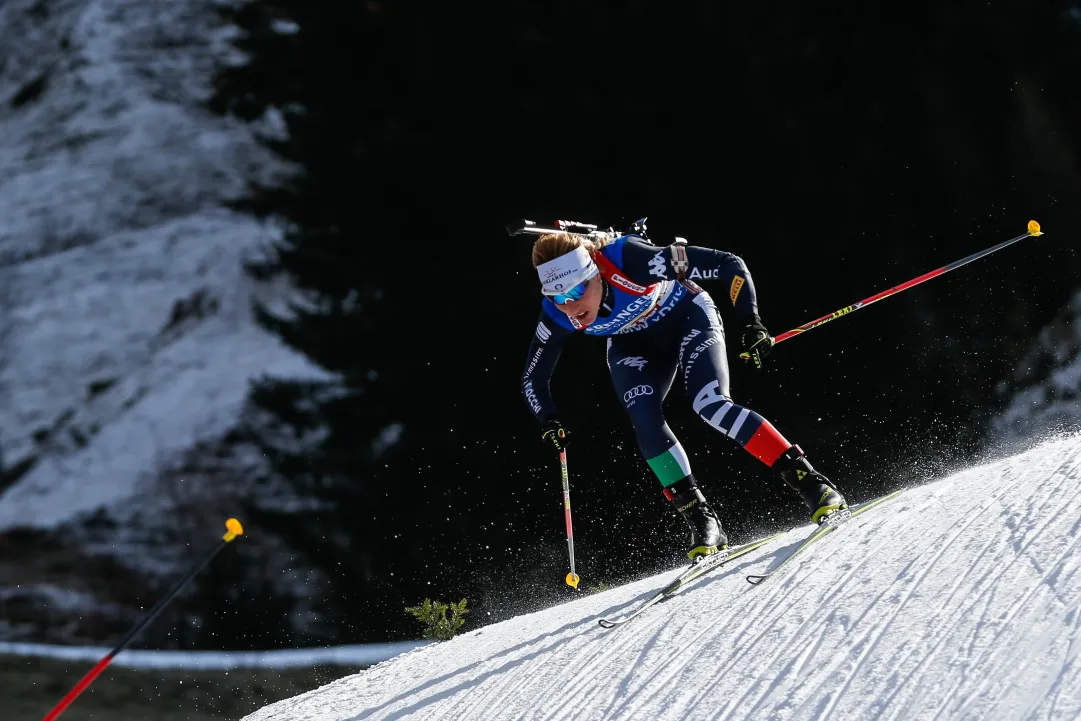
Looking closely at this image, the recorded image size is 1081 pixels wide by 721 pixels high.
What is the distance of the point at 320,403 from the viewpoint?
8445 millimetres

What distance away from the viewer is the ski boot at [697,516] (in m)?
3.53

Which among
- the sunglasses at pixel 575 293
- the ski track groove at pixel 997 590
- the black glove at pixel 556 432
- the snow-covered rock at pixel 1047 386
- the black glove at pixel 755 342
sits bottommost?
the snow-covered rock at pixel 1047 386

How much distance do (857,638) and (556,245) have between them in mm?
1838

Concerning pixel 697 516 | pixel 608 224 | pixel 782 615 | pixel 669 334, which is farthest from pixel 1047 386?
pixel 782 615

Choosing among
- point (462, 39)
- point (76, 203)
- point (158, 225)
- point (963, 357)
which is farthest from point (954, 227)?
point (76, 203)

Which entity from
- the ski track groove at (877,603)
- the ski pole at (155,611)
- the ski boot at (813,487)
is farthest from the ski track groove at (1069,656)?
the ski pole at (155,611)

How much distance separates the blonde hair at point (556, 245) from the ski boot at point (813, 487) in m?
1.07

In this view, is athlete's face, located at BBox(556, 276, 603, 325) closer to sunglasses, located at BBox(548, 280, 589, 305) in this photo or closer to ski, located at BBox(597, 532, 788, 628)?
sunglasses, located at BBox(548, 280, 589, 305)

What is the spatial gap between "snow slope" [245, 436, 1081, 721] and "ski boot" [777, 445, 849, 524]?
108mm

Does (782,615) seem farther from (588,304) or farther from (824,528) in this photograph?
(588,304)

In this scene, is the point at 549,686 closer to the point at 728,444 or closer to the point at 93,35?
the point at 728,444

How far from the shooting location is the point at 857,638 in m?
2.19

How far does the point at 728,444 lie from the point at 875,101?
3167 millimetres

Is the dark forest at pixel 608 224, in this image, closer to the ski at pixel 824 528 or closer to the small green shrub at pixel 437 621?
Answer: the small green shrub at pixel 437 621
